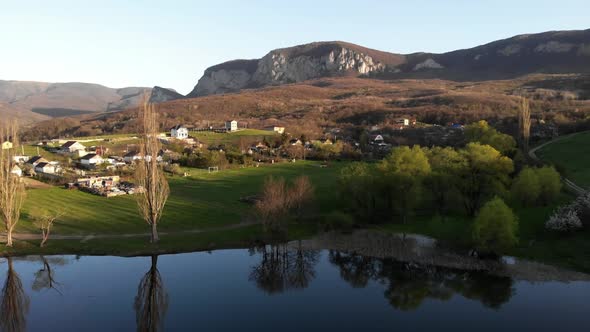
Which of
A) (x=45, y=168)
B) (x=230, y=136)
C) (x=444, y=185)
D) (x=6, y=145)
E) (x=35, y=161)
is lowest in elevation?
(x=444, y=185)

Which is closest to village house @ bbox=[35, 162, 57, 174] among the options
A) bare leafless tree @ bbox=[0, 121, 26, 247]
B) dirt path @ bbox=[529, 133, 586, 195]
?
bare leafless tree @ bbox=[0, 121, 26, 247]

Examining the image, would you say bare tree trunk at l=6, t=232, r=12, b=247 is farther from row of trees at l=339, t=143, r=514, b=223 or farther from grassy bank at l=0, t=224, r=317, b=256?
row of trees at l=339, t=143, r=514, b=223

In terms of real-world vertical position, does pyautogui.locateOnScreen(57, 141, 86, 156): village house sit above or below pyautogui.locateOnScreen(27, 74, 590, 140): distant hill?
below

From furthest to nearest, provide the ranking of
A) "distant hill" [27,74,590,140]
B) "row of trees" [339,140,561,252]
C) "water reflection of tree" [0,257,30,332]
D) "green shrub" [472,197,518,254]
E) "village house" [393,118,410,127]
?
"village house" [393,118,410,127]
"distant hill" [27,74,590,140]
"row of trees" [339,140,561,252]
"green shrub" [472,197,518,254]
"water reflection of tree" [0,257,30,332]

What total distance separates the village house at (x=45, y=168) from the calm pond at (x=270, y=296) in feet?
122

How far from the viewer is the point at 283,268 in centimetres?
3559

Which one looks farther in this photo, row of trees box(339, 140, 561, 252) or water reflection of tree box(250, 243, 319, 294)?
row of trees box(339, 140, 561, 252)

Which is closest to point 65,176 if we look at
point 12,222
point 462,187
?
point 12,222

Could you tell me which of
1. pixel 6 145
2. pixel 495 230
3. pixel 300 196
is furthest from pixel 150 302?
pixel 495 230

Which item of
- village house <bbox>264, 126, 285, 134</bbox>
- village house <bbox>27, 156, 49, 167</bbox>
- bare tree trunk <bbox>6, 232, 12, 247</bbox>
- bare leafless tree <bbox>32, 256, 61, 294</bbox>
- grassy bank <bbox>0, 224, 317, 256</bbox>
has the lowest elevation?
bare leafless tree <bbox>32, 256, 61, 294</bbox>

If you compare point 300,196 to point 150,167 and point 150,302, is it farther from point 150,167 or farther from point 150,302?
point 150,302

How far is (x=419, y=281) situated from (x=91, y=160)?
6290 centimetres

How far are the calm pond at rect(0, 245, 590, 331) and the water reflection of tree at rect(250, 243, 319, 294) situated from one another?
9cm

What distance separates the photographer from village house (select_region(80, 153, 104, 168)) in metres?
76.2
